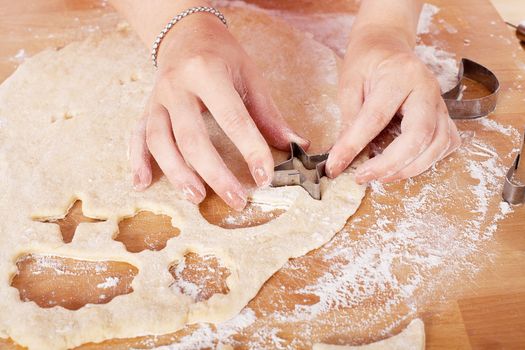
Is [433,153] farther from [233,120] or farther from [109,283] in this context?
[109,283]

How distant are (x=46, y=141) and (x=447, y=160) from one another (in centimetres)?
94

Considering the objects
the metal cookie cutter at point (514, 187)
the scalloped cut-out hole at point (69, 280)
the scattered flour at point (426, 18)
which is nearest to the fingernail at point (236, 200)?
the scalloped cut-out hole at point (69, 280)

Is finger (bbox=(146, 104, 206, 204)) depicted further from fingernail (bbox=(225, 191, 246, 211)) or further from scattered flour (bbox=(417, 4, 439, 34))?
scattered flour (bbox=(417, 4, 439, 34))

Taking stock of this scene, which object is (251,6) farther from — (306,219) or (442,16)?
(306,219)

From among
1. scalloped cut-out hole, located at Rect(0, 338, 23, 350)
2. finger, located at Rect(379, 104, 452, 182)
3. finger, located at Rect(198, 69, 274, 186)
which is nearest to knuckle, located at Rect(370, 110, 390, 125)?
finger, located at Rect(379, 104, 452, 182)

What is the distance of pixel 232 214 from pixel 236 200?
0.06 meters

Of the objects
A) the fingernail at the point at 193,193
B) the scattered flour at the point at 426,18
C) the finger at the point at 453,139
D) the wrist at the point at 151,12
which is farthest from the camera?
the scattered flour at the point at 426,18

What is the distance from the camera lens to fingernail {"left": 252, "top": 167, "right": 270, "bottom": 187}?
3.62 ft

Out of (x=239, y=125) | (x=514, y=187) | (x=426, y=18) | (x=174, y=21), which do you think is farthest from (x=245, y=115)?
(x=426, y=18)

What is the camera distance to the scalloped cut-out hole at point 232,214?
3.81ft

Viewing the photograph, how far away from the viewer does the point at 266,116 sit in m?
1.23

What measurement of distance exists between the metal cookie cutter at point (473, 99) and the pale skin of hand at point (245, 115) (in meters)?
0.15

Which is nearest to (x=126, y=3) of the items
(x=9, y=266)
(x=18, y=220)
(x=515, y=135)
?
(x=18, y=220)

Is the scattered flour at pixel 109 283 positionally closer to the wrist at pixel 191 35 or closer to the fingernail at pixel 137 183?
the fingernail at pixel 137 183
